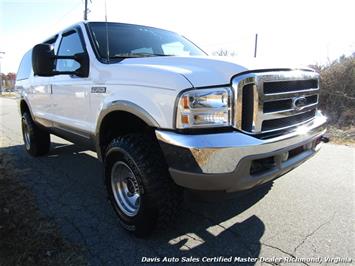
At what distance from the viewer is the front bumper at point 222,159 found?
6.88 ft

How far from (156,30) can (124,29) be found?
1.78ft

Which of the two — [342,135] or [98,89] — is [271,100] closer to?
[98,89]

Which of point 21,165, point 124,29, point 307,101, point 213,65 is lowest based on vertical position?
point 21,165

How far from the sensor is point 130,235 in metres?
2.84

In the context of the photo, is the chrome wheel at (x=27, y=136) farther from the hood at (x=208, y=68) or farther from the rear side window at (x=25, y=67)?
the hood at (x=208, y=68)

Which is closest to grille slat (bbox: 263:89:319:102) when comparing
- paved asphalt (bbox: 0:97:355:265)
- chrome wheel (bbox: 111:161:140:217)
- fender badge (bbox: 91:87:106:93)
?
paved asphalt (bbox: 0:97:355:265)

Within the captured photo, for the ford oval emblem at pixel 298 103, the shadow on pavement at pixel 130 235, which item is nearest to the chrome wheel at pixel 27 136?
the shadow on pavement at pixel 130 235

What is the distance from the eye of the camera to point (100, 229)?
9.76 ft

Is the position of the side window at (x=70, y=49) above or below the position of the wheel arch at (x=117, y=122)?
above

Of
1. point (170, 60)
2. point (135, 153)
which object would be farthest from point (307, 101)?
point (135, 153)

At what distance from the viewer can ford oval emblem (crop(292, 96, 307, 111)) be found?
261 cm

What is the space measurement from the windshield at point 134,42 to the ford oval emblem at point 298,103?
1666 millimetres

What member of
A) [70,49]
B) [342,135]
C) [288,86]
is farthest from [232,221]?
[342,135]

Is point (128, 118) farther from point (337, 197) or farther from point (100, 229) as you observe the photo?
point (337, 197)
